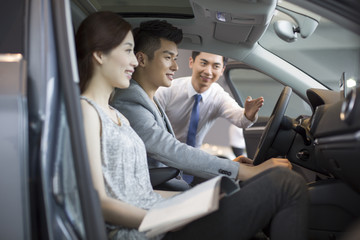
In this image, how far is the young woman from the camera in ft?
4.33

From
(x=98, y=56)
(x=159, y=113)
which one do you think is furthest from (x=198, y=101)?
(x=98, y=56)

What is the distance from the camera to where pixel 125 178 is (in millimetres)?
1453

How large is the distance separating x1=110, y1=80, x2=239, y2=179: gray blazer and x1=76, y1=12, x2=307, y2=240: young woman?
0.31m

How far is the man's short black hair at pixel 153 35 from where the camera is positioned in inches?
83.0

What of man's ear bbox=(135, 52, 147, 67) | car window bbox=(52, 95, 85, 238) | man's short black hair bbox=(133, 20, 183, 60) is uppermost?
man's short black hair bbox=(133, 20, 183, 60)

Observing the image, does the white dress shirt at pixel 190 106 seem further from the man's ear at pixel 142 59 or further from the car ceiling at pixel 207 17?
the man's ear at pixel 142 59

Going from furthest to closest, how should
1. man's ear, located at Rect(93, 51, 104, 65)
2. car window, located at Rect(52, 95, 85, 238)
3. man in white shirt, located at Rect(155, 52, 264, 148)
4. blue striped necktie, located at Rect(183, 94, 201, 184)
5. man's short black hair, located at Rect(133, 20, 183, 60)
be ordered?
man in white shirt, located at Rect(155, 52, 264, 148)
blue striped necktie, located at Rect(183, 94, 201, 184)
man's short black hair, located at Rect(133, 20, 183, 60)
man's ear, located at Rect(93, 51, 104, 65)
car window, located at Rect(52, 95, 85, 238)

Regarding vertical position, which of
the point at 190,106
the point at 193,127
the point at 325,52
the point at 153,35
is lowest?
the point at 193,127

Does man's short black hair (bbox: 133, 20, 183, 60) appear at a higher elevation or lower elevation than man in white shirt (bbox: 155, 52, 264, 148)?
higher

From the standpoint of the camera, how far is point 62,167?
124cm

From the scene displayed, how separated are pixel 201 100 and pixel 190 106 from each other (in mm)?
81

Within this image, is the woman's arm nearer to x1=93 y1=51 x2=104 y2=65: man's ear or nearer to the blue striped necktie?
x1=93 y1=51 x2=104 y2=65: man's ear

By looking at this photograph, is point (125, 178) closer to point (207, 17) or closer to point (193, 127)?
point (207, 17)

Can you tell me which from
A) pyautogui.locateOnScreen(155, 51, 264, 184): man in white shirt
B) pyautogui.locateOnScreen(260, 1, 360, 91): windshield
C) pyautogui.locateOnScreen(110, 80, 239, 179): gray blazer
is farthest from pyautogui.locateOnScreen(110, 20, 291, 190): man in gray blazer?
pyautogui.locateOnScreen(260, 1, 360, 91): windshield
